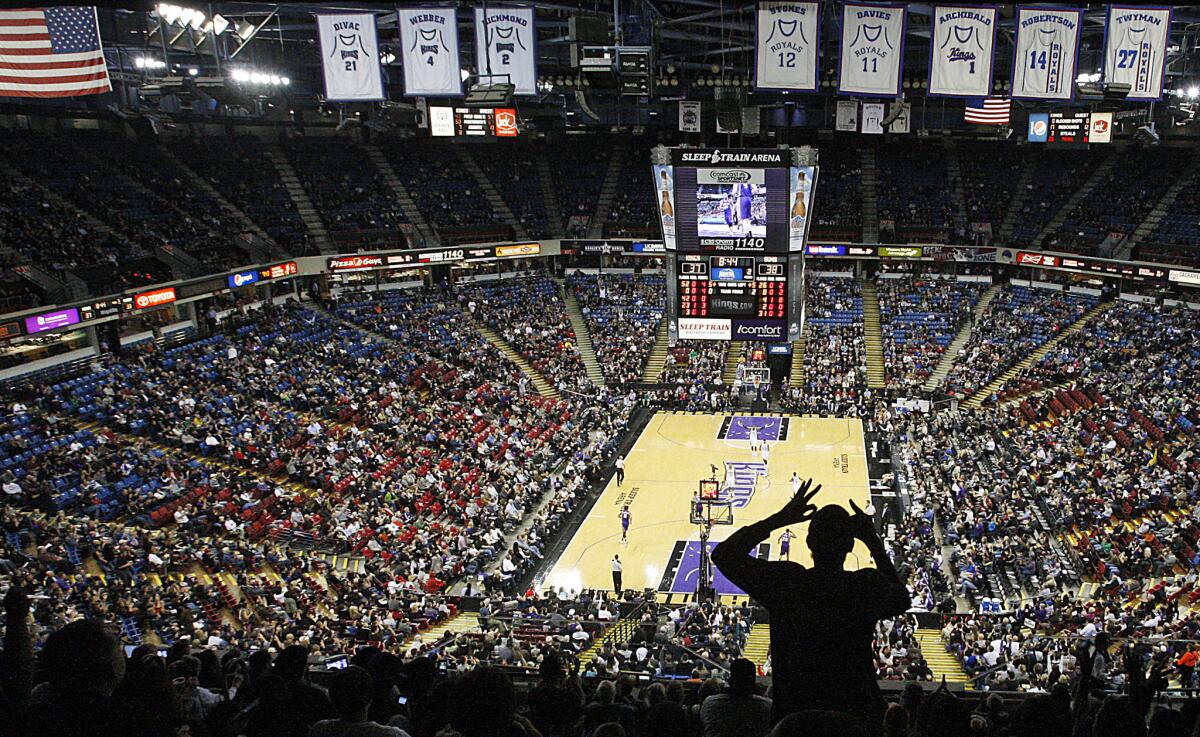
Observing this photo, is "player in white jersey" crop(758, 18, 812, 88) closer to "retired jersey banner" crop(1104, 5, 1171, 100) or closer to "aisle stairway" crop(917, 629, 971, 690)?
"retired jersey banner" crop(1104, 5, 1171, 100)

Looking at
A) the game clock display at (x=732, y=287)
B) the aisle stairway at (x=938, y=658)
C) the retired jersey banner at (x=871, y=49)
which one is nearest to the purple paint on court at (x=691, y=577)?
the aisle stairway at (x=938, y=658)

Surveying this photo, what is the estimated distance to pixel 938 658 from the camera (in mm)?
18297

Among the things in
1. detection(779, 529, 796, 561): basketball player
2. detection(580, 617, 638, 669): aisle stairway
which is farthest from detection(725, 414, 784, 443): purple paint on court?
detection(580, 617, 638, 669): aisle stairway

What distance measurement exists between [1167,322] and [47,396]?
40.2 meters

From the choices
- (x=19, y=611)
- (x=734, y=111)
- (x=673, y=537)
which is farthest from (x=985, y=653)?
(x=19, y=611)

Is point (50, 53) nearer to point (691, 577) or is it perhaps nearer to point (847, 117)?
point (691, 577)

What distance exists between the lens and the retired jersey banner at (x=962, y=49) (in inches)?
765

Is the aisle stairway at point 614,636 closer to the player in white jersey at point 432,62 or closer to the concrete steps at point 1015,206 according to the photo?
the player in white jersey at point 432,62

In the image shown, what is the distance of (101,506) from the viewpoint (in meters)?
21.8

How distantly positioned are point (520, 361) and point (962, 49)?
25071 mm

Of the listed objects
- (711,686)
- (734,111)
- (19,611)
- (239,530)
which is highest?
(734,111)

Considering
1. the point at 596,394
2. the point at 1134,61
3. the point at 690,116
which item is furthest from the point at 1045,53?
the point at 596,394

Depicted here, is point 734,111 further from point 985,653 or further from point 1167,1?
point 1167,1

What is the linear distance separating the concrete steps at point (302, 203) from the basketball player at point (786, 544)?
2777 cm
